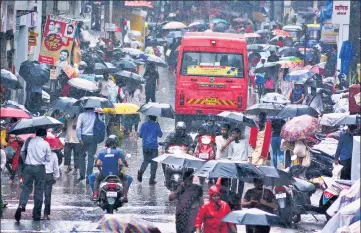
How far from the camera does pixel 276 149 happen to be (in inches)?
1025

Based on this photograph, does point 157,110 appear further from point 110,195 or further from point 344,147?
point 110,195

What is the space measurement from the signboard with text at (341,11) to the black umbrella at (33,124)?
21092 millimetres

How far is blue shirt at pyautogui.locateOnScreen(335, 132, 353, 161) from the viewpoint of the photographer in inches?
856

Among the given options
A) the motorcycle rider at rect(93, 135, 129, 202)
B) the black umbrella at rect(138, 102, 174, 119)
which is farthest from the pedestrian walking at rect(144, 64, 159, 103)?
the motorcycle rider at rect(93, 135, 129, 202)

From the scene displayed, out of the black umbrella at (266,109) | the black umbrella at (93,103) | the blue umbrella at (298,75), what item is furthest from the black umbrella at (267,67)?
the black umbrella at (93,103)

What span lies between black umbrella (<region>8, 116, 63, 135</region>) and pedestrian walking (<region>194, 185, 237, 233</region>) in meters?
5.74

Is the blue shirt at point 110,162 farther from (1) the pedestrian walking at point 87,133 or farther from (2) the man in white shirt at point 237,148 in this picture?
(1) the pedestrian walking at point 87,133

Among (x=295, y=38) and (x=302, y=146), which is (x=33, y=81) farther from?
(x=295, y=38)

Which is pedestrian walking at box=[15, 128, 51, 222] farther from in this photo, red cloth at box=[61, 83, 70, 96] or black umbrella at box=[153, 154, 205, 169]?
red cloth at box=[61, 83, 70, 96]

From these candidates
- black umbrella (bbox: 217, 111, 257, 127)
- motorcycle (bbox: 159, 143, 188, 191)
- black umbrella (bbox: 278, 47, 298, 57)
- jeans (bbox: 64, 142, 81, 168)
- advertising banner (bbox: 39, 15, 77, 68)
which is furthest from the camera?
black umbrella (bbox: 278, 47, 298, 57)

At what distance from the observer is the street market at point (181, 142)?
1761 centimetres

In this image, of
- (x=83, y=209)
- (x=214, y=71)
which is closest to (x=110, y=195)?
(x=83, y=209)

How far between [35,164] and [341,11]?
2311 cm

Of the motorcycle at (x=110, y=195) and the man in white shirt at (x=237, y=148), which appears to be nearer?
the motorcycle at (x=110, y=195)
